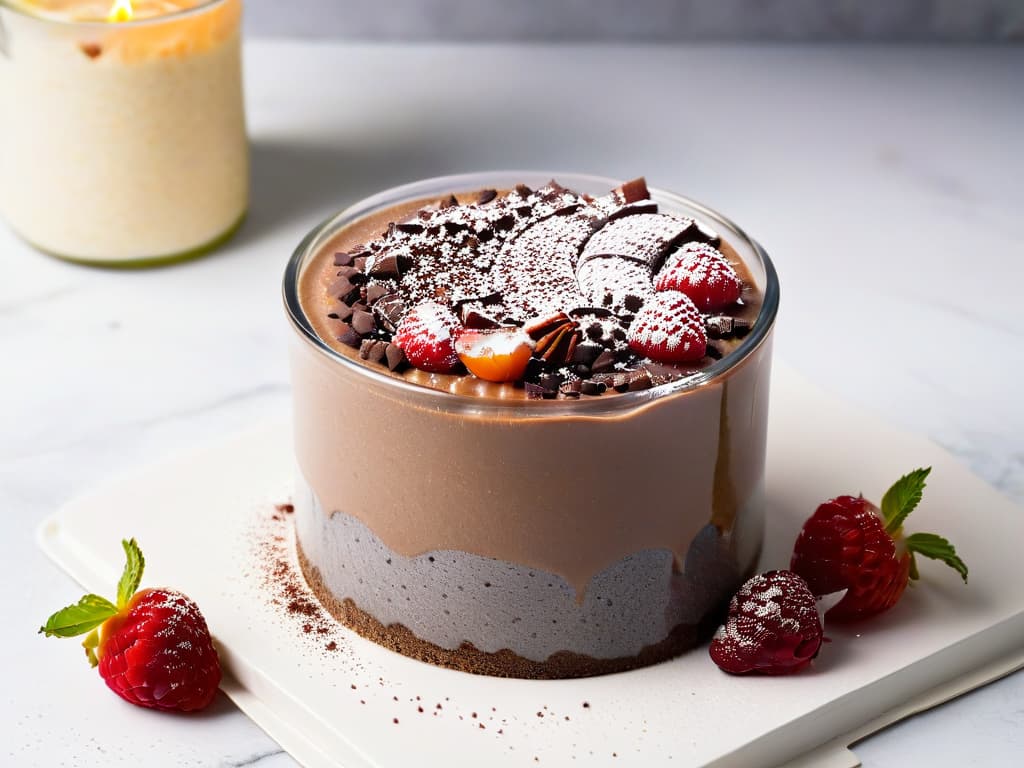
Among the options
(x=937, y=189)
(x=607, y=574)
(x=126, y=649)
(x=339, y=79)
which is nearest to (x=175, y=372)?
(x=126, y=649)

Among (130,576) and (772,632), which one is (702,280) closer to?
(772,632)

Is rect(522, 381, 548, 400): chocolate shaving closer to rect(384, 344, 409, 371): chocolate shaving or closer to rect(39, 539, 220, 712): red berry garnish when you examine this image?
rect(384, 344, 409, 371): chocolate shaving

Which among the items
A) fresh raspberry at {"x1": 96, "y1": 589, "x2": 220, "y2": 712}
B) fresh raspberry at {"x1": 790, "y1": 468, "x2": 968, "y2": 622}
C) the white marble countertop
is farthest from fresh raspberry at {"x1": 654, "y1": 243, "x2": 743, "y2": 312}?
fresh raspberry at {"x1": 96, "y1": 589, "x2": 220, "y2": 712}

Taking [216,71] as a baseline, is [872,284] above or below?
below

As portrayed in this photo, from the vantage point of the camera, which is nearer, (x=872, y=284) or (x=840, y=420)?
(x=840, y=420)

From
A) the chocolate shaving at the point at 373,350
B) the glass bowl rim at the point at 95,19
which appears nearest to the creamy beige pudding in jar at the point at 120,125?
the glass bowl rim at the point at 95,19

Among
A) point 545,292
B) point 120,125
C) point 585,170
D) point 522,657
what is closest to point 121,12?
point 120,125

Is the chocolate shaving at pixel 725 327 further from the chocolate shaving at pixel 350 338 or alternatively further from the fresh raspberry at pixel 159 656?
the fresh raspberry at pixel 159 656

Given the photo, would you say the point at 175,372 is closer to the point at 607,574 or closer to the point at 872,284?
the point at 607,574

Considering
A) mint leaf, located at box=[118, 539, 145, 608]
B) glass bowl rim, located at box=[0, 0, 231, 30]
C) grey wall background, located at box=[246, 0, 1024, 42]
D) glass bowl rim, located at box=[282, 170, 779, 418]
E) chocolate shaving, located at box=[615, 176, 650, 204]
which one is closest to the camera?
glass bowl rim, located at box=[282, 170, 779, 418]
